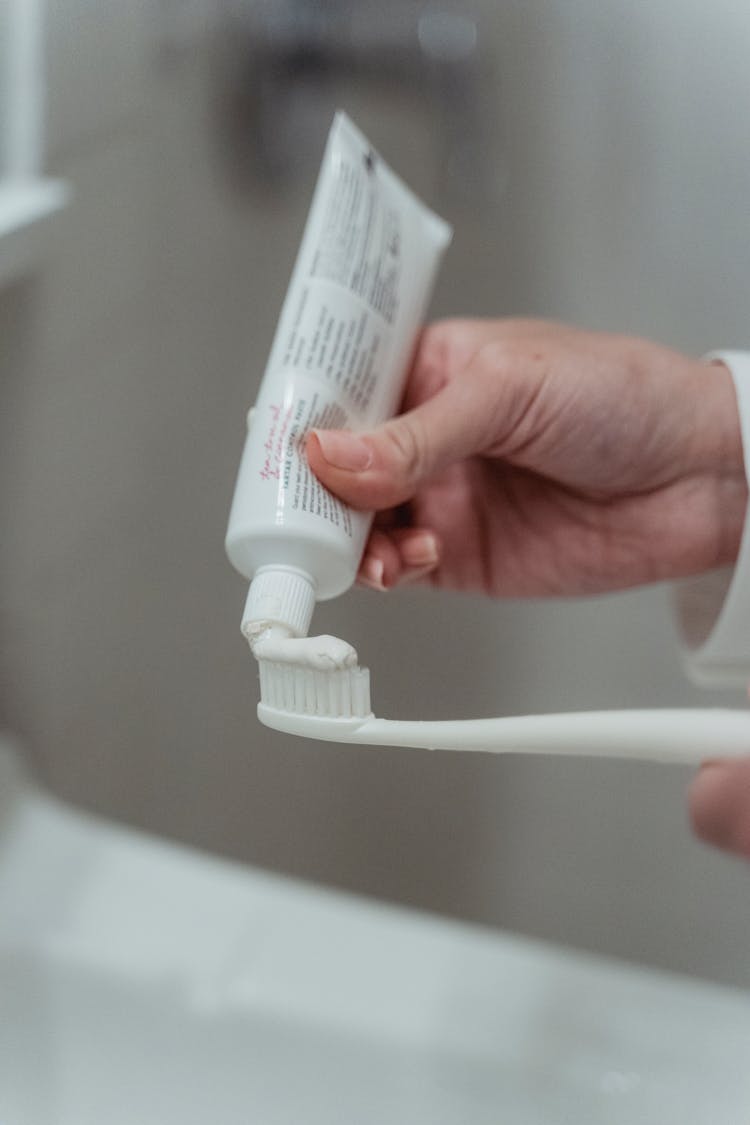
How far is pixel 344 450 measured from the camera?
15.6 inches

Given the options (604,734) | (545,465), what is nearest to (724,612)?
(545,465)

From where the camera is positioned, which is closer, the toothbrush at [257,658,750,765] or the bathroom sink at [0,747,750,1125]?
the toothbrush at [257,658,750,765]

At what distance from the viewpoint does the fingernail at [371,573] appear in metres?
0.45

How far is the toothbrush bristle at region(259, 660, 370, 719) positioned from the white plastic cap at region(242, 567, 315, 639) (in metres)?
0.01

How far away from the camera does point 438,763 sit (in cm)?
68

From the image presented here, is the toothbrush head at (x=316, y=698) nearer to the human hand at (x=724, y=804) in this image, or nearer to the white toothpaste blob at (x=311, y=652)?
the white toothpaste blob at (x=311, y=652)

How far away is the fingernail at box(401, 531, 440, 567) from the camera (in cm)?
50

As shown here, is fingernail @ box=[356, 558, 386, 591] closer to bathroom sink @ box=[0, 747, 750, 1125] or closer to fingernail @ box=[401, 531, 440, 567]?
fingernail @ box=[401, 531, 440, 567]

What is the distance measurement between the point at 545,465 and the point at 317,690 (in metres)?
0.22

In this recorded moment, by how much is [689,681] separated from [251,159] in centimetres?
49

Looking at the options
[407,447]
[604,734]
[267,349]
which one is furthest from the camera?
[267,349]

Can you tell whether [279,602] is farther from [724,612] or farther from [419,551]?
[724,612]

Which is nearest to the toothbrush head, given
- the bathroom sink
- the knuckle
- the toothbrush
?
the toothbrush

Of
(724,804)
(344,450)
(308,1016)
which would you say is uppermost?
(344,450)
